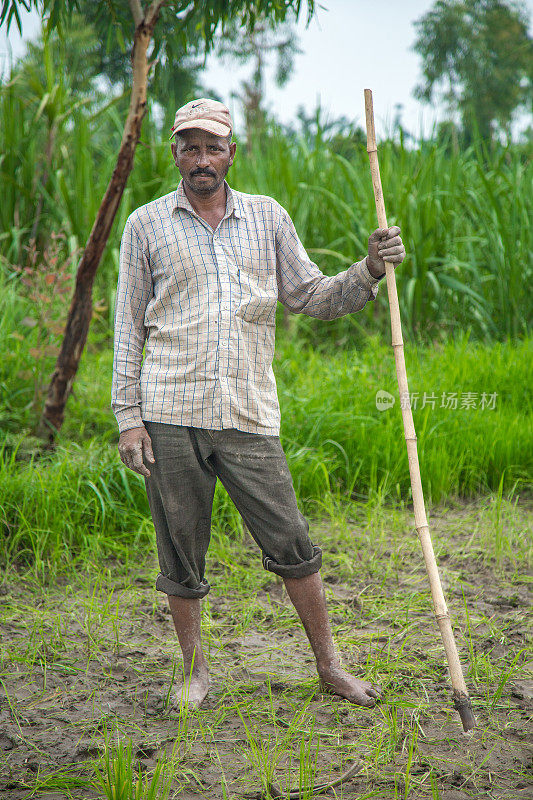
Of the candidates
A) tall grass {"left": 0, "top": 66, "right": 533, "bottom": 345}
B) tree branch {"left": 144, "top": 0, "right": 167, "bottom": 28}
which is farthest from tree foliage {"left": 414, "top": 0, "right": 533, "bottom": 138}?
tree branch {"left": 144, "top": 0, "right": 167, "bottom": 28}

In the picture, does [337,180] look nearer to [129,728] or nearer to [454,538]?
[454,538]

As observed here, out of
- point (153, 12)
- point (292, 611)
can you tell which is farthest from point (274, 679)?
point (153, 12)

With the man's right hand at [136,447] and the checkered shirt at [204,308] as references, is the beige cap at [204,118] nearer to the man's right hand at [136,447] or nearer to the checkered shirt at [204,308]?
the checkered shirt at [204,308]

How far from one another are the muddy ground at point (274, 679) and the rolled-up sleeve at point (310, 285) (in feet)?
3.85

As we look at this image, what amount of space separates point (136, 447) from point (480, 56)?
64.2ft

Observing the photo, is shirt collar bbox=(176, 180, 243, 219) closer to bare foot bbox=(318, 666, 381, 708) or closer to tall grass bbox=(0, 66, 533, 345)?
bare foot bbox=(318, 666, 381, 708)

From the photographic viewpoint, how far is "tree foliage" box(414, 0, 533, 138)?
18.8m

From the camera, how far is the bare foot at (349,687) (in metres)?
2.38

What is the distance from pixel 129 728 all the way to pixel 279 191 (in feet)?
15.1

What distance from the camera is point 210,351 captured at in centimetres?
222

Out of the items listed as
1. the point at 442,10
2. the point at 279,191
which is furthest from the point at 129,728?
the point at 442,10

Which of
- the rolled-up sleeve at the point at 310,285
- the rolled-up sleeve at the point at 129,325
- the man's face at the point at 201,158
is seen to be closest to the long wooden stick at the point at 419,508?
the rolled-up sleeve at the point at 310,285

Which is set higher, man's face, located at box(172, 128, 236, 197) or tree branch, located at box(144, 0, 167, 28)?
tree branch, located at box(144, 0, 167, 28)

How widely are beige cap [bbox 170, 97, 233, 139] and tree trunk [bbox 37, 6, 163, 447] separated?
154 centimetres
